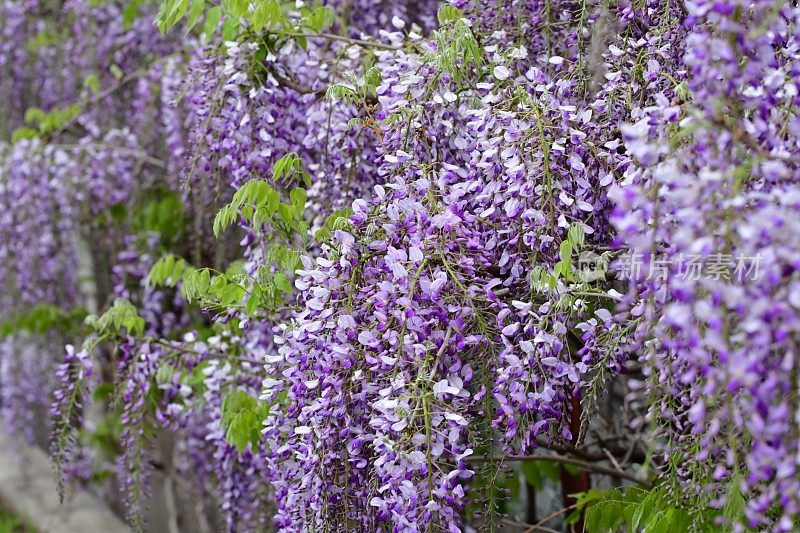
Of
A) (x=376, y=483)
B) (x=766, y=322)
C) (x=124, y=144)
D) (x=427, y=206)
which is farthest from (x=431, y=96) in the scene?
(x=124, y=144)

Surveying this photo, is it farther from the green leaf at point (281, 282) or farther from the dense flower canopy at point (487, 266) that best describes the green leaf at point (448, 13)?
the green leaf at point (281, 282)

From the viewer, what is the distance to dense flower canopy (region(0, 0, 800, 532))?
1458 mm

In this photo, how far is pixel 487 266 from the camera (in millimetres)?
2154

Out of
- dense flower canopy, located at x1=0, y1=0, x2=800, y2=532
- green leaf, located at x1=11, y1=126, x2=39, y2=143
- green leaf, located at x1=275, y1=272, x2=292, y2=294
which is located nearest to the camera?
dense flower canopy, located at x1=0, y1=0, x2=800, y2=532

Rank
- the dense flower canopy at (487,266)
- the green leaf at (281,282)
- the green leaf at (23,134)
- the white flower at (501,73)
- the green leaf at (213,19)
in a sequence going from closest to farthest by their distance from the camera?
the dense flower canopy at (487,266)
the white flower at (501,73)
the green leaf at (281,282)
the green leaf at (213,19)
the green leaf at (23,134)

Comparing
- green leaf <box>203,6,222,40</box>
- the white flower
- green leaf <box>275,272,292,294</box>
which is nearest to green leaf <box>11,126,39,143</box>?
green leaf <box>203,6,222,40</box>

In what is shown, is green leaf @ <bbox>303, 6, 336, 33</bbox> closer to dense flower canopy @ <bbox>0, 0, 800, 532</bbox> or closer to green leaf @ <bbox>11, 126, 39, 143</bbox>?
dense flower canopy @ <bbox>0, 0, 800, 532</bbox>

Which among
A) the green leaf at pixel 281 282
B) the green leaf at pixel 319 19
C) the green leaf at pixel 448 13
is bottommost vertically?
the green leaf at pixel 281 282

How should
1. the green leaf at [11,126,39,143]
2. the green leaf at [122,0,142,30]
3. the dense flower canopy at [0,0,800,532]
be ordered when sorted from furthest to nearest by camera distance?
the green leaf at [11,126,39,143] < the green leaf at [122,0,142,30] < the dense flower canopy at [0,0,800,532]

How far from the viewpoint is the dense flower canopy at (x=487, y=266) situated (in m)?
1.46

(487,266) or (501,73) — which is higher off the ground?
(501,73)

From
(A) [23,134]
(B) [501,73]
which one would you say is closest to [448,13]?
(B) [501,73]

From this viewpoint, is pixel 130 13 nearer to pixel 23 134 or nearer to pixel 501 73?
pixel 23 134

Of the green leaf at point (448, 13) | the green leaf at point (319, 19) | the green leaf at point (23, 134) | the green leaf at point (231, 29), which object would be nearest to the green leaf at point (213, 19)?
the green leaf at point (231, 29)
